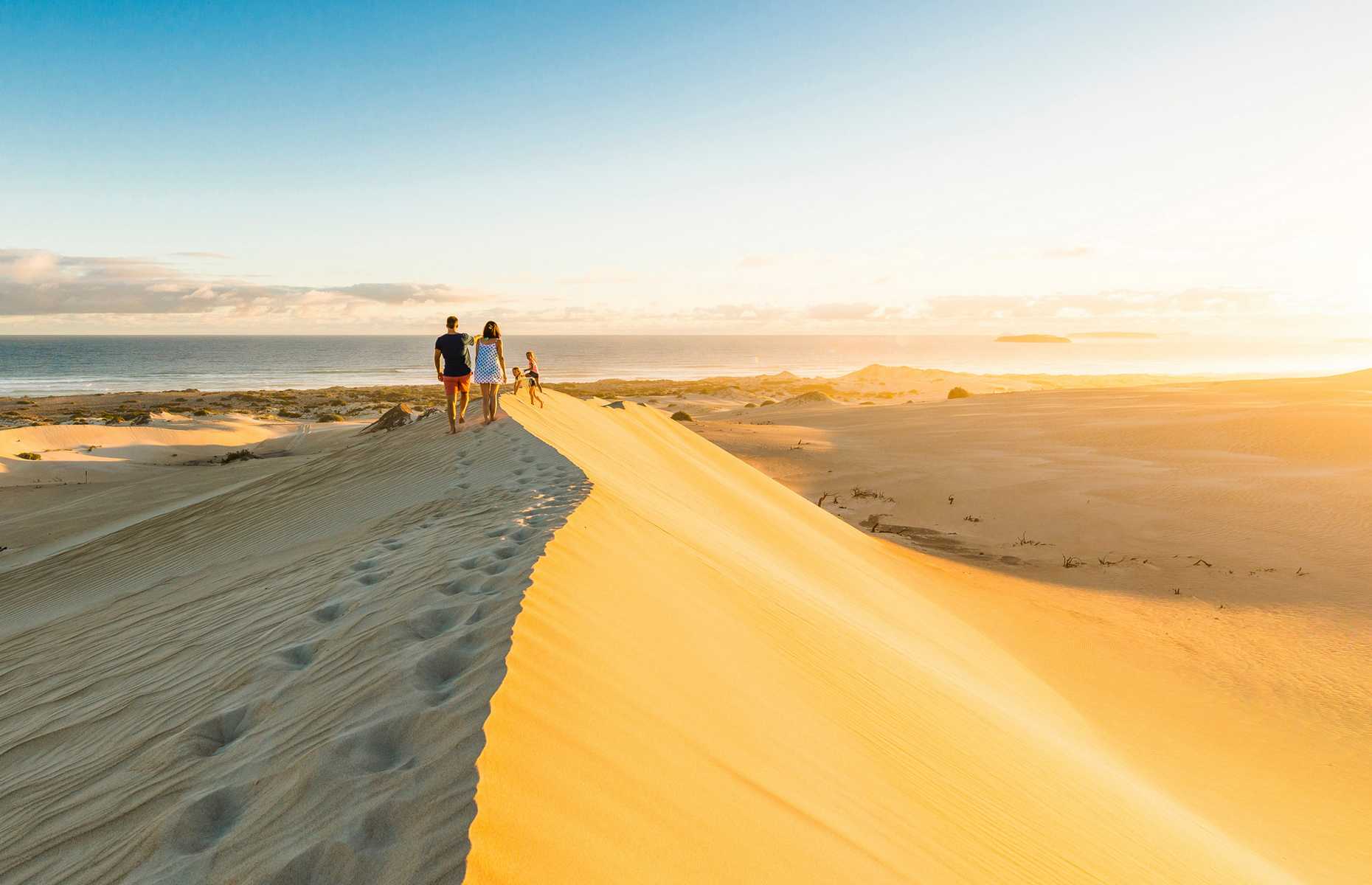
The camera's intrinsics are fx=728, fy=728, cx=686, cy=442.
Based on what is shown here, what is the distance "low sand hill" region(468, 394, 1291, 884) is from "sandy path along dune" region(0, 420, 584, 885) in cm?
19

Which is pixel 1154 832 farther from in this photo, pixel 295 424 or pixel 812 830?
pixel 295 424

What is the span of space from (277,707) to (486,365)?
24.5ft

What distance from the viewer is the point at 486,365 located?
977 centimetres

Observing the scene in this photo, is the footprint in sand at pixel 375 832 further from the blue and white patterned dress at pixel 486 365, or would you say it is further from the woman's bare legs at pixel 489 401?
the woman's bare legs at pixel 489 401

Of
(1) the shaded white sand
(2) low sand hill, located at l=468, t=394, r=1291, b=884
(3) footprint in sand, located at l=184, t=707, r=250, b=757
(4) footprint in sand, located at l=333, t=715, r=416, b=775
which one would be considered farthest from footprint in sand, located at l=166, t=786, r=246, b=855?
(1) the shaded white sand

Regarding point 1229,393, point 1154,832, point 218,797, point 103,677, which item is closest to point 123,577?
point 103,677

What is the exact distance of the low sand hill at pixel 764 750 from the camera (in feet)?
6.43

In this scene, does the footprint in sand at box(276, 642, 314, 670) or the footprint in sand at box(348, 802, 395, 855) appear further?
the footprint in sand at box(276, 642, 314, 670)

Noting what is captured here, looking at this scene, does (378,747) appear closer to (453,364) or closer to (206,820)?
(206,820)

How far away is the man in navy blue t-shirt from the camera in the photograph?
31.6ft

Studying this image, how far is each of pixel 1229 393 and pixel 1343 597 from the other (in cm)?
2066

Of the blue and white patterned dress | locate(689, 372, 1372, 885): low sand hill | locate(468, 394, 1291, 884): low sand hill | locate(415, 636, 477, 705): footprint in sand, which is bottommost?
locate(689, 372, 1372, 885): low sand hill

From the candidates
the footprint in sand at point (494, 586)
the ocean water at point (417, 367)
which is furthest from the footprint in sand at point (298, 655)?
the ocean water at point (417, 367)

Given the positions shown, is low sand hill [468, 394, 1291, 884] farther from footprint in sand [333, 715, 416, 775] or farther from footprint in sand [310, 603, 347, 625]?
footprint in sand [310, 603, 347, 625]
